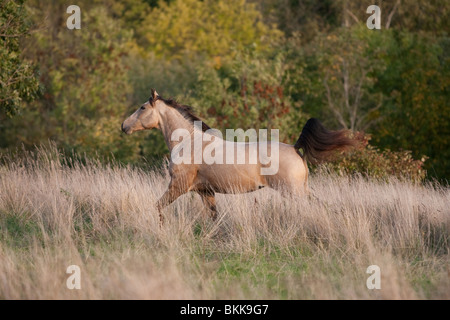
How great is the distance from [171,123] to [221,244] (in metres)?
2.38

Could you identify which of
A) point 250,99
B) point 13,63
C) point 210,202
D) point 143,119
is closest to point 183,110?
point 143,119

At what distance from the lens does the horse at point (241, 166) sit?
8555mm

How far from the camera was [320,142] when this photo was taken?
8.76 m

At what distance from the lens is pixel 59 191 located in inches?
398

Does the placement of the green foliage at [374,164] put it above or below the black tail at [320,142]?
below

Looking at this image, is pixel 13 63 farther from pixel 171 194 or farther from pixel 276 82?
pixel 276 82

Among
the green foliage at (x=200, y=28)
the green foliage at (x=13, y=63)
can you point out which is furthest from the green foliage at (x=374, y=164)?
the green foliage at (x=200, y=28)

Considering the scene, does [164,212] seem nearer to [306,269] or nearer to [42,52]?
[306,269]

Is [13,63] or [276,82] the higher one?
[276,82]

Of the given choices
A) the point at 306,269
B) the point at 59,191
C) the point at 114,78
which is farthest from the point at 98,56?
the point at 306,269

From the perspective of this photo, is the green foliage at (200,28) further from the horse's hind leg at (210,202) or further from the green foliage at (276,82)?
the horse's hind leg at (210,202)

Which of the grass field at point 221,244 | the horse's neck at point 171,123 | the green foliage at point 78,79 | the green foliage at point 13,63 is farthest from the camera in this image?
the green foliage at point 78,79

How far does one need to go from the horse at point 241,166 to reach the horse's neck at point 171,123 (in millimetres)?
15

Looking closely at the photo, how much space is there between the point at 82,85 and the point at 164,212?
2095cm
